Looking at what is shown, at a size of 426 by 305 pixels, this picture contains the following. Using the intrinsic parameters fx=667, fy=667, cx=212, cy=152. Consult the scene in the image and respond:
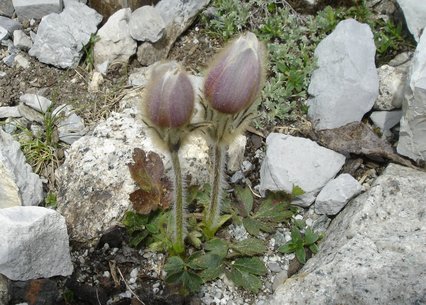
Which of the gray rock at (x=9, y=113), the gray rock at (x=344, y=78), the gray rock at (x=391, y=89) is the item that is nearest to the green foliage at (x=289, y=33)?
the gray rock at (x=344, y=78)

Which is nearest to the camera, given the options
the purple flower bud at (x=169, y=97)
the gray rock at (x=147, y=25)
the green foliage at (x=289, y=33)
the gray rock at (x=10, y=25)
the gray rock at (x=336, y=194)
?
the purple flower bud at (x=169, y=97)

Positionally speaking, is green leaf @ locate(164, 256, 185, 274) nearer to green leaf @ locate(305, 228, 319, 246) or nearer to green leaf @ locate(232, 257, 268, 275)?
green leaf @ locate(232, 257, 268, 275)

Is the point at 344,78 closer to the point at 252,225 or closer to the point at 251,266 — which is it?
the point at 252,225

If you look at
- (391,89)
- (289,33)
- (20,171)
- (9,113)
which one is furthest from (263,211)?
(9,113)

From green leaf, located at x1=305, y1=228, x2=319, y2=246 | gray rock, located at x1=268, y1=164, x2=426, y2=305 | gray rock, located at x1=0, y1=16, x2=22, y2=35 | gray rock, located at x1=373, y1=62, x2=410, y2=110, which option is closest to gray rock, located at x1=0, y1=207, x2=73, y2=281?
gray rock, located at x1=268, y1=164, x2=426, y2=305

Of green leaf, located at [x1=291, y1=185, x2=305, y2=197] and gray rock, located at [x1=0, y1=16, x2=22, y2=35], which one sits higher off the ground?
gray rock, located at [x1=0, y1=16, x2=22, y2=35]

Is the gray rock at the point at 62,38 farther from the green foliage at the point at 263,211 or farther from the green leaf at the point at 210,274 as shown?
the green leaf at the point at 210,274
